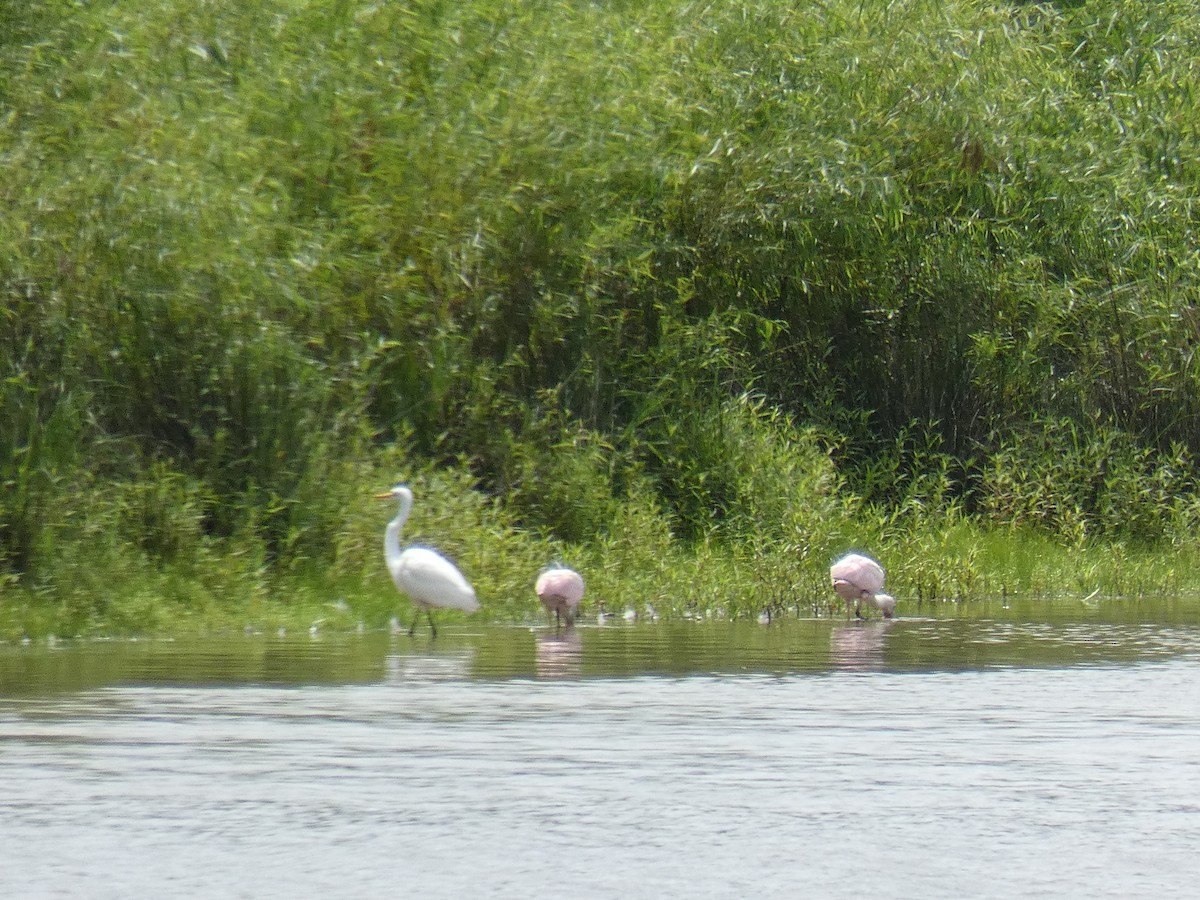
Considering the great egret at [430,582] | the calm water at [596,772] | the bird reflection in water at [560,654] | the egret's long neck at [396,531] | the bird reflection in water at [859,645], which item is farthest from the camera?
the egret's long neck at [396,531]

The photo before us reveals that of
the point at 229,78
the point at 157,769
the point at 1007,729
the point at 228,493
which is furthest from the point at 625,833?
the point at 229,78

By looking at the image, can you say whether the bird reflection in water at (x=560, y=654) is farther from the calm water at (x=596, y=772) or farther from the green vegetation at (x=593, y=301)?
the green vegetation at (x=593, y=301)

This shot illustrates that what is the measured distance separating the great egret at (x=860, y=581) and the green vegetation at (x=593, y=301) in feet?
1.90

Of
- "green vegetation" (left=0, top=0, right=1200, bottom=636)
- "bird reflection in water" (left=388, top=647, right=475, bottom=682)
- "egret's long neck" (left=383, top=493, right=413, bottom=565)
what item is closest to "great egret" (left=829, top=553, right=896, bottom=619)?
"green vegetation" (left=0, top=0, right=1200, bottom=636)

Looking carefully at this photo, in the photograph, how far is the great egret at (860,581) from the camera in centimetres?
1522

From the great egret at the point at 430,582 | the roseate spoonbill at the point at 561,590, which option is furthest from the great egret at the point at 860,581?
the great egret at the point at 430,582

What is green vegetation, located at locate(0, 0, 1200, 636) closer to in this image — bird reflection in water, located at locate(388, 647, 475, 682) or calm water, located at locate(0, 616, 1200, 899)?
bird reflection in water, located at locate(388, 647, 475, 682)

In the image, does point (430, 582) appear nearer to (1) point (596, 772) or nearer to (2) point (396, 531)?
(2) point (396, 531)

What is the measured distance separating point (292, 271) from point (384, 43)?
263 centimetres

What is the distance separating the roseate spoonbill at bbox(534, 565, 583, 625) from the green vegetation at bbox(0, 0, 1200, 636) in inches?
41.7

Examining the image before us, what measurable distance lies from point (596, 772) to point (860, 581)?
7.50 meters

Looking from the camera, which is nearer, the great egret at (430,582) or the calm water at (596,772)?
the calm water at (596,772)

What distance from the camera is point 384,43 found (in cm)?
1734

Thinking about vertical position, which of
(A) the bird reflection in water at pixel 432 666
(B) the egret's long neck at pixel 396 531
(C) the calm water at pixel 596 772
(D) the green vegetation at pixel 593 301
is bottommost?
(C) the calm water at pixel 596 772
